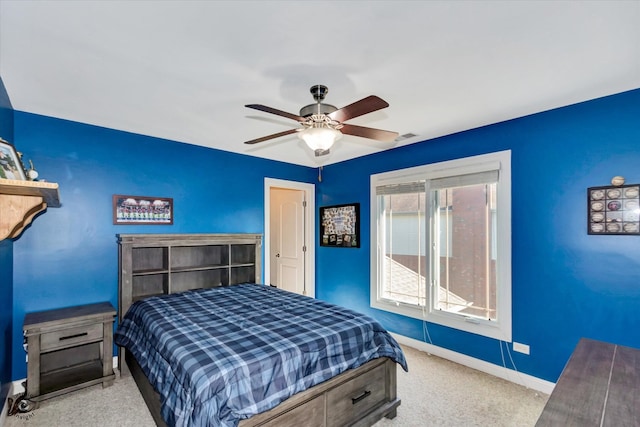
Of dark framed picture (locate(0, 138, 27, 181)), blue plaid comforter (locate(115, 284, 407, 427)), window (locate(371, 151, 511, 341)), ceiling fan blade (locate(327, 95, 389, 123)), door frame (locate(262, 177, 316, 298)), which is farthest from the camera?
door frame (locate(262, 177, 316, 298))

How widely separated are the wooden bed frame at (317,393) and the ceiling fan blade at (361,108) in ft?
5.69

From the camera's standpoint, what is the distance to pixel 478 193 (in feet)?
10.7

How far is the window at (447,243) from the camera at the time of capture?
306 centimetres

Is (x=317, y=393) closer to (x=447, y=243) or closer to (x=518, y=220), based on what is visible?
(x=447, y=243)

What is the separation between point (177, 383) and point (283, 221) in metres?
3.84

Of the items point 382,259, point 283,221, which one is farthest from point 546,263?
point 283,221

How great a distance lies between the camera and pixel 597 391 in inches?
48.3

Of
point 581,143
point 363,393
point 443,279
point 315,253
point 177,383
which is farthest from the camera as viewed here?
point 315,253

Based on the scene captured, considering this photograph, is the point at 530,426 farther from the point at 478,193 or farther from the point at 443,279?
the point at 478,193

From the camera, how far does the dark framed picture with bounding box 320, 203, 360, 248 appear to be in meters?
4.54

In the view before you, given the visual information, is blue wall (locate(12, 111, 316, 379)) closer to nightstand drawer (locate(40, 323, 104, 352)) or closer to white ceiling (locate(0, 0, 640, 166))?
white ceiling (locate(0, 0, 640, 166))

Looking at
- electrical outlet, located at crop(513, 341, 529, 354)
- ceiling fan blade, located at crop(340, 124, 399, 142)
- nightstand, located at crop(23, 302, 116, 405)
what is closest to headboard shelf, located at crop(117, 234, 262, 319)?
nightstand, located at crop(23, 302, 116, 405)

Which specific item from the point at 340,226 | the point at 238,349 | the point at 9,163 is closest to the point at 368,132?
the point at 238,349

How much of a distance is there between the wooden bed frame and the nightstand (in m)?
0.26
